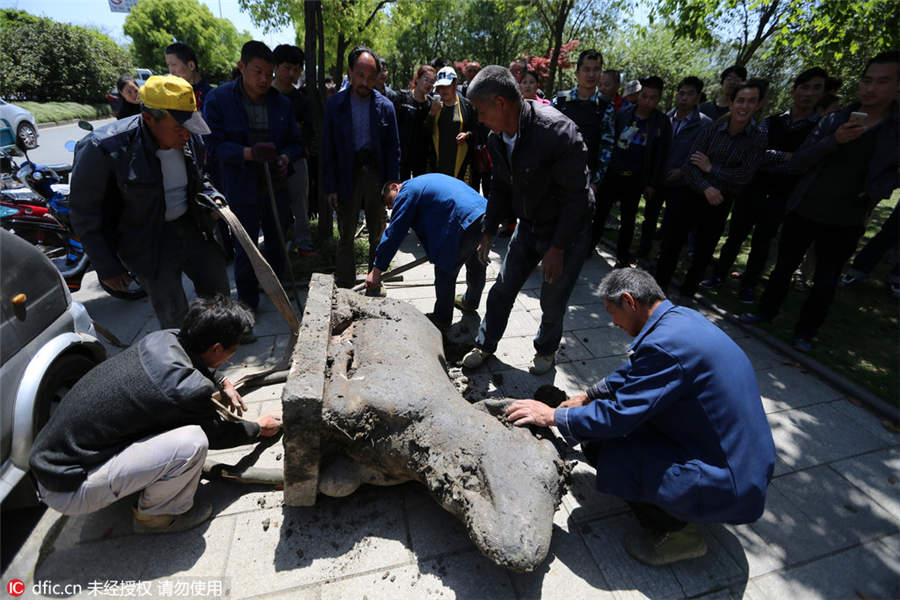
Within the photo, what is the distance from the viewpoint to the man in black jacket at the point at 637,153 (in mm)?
5184

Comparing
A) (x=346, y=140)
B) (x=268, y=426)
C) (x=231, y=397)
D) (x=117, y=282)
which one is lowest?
(x=268, y=426)

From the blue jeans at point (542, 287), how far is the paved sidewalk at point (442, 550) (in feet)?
3.52

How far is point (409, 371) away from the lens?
8.46 feet

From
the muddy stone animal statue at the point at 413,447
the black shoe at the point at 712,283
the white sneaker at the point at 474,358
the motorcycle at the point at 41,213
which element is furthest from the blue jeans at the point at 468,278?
the motorcycle at the point at 41,213

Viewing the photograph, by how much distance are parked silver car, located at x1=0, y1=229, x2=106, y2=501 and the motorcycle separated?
2.55m

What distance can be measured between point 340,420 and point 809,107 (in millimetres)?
5828

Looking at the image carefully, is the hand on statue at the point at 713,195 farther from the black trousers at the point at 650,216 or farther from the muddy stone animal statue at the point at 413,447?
the muddy stone animal statue at the point at 413,447

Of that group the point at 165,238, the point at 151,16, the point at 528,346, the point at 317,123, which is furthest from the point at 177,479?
the point at 151,16

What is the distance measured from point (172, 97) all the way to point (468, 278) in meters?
2.80

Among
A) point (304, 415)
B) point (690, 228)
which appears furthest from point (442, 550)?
point (690, 228)

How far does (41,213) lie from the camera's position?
4.97 meters

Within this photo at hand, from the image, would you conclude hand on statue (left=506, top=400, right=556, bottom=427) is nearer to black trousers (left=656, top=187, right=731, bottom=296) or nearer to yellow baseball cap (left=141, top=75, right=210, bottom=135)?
yellow baseball cap (left=141, top=75, right=210, bottom=135)

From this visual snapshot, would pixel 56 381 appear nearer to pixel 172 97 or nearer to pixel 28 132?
pixel 172 97

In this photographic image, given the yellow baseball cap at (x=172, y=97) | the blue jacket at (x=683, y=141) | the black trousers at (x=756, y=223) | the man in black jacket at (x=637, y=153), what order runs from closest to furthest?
the yellow baseball cap at (x=172, y=97), the black trousers at (x=756, y=223), the man in black jacket at (x=637, y=153), the blue jacket at (x=683, y=141)
